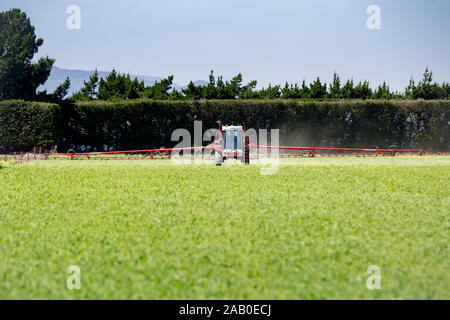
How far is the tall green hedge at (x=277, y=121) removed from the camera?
2620 centimetres

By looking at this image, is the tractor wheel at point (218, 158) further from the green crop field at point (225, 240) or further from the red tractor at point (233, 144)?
the green crop field at point (225, 240)

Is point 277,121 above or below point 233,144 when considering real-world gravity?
above

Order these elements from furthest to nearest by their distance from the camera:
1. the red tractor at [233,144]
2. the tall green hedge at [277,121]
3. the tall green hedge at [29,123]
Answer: the tall green hedge at [277,121]
the tall green hedge at [29,123]
the red tractor at [233,144]

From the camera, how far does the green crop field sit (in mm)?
4910

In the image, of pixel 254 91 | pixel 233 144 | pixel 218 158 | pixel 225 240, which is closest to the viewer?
pixel 225 240

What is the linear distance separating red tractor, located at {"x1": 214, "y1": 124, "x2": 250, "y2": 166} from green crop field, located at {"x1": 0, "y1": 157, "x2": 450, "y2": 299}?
679cm

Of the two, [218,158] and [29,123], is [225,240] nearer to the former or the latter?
[218,158]

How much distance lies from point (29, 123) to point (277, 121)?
1551 cm

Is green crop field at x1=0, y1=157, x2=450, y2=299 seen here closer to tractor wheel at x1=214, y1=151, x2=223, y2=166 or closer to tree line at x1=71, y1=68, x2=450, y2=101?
tractor wheel at x1=214, y1=151, x2=223, y2=166

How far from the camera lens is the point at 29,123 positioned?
80.4ft

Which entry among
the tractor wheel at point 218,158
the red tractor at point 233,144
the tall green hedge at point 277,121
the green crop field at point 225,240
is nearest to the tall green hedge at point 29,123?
the tall green hedge at point 277,121

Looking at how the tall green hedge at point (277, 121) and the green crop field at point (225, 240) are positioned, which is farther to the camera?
the tall green hedge at point (277, 121)

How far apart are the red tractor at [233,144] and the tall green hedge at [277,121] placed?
789 centimetres

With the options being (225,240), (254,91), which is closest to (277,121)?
(254,91)
